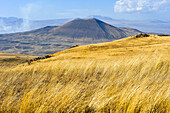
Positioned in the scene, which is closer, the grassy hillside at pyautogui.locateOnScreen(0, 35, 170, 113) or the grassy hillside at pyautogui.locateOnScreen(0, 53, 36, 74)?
the grassy hillside at pyautogui.locateOnScreen(0, 35, 170, 113)

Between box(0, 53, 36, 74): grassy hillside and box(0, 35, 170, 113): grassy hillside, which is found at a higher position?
box(0, 35, 170, 113): grassy hillside

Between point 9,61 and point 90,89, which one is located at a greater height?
point 90,89

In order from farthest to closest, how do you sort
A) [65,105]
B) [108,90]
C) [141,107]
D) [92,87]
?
[92,87] < [108,90] < [65,105] < [141,107]

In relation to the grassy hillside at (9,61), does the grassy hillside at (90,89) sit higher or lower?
higher

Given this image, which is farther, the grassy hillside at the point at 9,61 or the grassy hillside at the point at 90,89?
the grassy hillside at the point at 9,61

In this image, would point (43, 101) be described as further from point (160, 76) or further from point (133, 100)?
point (160, 76)

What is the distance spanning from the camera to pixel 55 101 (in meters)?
4.99

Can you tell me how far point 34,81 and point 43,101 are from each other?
2058 mm

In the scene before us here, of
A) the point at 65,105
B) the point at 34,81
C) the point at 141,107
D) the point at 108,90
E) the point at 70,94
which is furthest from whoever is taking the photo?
the point at 34,81

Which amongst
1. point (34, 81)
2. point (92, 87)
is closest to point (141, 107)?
point (92, 87)

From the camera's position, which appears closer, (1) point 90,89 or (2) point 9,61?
(1) point 90,89

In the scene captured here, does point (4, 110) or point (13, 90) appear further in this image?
point (13, 90)

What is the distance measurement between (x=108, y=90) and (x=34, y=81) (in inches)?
130

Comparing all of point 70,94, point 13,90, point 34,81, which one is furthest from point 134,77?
point 13,90
